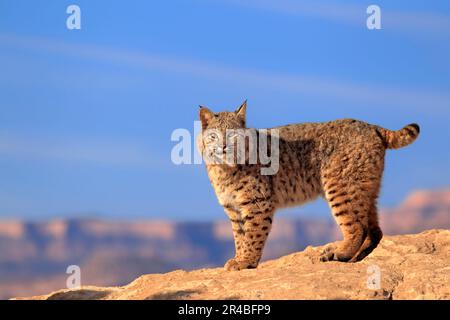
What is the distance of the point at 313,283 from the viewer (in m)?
8.89

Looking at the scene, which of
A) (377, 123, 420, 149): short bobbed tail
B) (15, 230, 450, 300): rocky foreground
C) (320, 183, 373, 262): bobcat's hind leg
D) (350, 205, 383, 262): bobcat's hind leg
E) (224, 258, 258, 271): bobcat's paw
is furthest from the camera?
(377, 123, 420, 149): short bobbed tail

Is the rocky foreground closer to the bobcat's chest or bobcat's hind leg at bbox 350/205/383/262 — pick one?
bobcat's hind leg at bbox 350/205/383/262

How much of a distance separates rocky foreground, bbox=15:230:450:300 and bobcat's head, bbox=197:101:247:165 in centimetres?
190

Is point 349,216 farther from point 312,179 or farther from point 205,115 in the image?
point 205,115

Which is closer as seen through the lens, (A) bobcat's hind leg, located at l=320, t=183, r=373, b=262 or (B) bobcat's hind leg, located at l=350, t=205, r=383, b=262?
(A) bobcat's hind leg, located at l=320, t=183, r=373, b=262

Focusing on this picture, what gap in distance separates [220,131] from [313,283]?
3035 mm

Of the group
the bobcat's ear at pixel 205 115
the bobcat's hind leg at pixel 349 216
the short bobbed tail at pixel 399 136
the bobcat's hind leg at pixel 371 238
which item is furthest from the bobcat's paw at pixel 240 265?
the short bobbed tail at pixel 399 136

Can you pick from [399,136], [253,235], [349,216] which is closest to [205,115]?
[253,235]

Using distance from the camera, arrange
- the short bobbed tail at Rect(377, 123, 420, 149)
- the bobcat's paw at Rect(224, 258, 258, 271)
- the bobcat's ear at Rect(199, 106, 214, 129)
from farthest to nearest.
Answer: the short bobbed tail at Rect(377, 123, 420, 149) → the bobcat's ear at Rect(199, 106, 214, 129) → the bobcat's paw at Rect(224, 258, 258, 271)

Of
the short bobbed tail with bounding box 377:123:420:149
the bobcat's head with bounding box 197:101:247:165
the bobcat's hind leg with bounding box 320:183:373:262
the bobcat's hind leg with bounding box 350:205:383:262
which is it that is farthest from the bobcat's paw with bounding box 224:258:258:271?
the short bobbed tail with bounding box 377:123:420:149

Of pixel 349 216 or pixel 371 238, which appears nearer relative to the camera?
pixel 349 216

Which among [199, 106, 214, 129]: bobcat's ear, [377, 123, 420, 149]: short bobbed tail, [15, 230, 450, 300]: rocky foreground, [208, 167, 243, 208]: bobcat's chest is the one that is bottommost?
[15, 230, 450, 300]: rocky foreground

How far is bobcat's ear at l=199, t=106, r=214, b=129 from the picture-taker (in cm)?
1088
